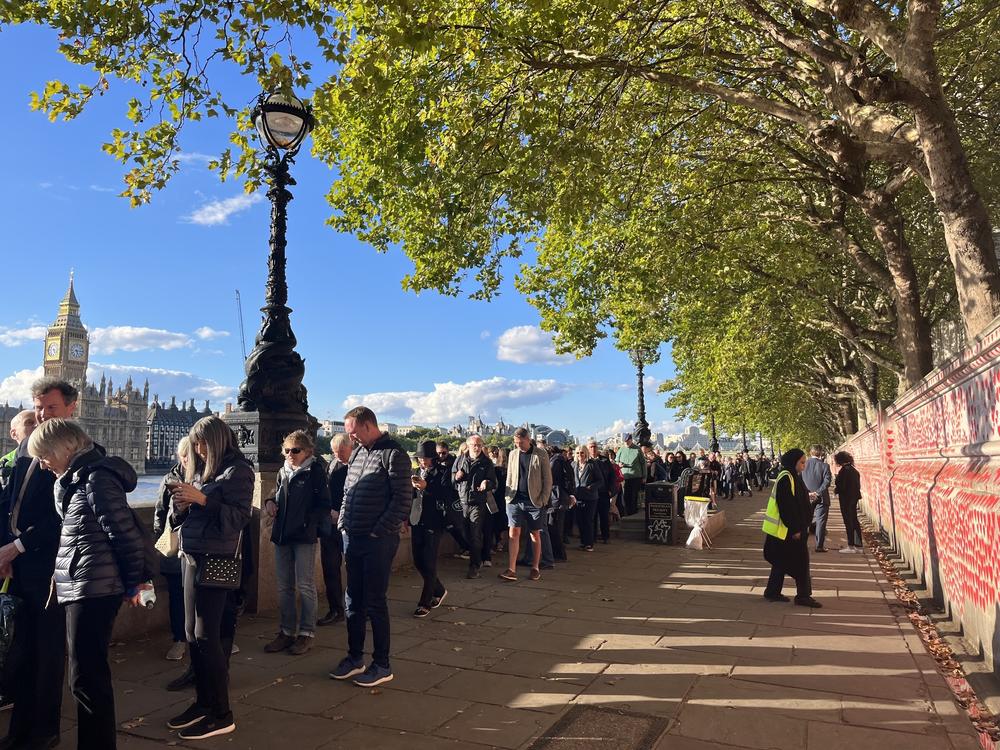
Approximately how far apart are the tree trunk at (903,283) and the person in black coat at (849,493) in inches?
95.8

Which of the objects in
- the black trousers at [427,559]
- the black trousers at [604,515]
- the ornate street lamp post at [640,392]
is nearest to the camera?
the black trousers at [427,559]

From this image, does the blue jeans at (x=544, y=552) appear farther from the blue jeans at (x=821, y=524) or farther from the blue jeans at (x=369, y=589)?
the blue jeans at (x=821, y=524)

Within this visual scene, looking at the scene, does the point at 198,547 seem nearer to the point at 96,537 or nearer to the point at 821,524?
the point at 96,537

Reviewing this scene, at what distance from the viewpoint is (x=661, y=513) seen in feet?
45.9

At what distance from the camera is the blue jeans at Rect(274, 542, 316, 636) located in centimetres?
613

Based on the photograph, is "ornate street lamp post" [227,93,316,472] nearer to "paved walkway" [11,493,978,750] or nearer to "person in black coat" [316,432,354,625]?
"person in black coat" [316,432,354,625]

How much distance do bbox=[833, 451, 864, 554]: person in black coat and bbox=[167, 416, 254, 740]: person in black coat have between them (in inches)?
461

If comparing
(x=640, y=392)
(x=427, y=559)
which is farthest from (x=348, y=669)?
(x=640, y=392)

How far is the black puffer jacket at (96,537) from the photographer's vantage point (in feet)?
12.0

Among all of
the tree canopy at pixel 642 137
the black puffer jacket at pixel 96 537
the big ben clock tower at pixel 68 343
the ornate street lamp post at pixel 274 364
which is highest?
the big ben clock tower at pixel 68 343

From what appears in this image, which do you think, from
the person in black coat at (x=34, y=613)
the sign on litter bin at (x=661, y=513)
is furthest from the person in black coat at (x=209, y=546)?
the sign on litter bin at (x=661, y=513)

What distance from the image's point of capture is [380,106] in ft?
33.4

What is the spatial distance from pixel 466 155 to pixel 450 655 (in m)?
6.79

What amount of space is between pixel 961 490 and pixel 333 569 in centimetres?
589
